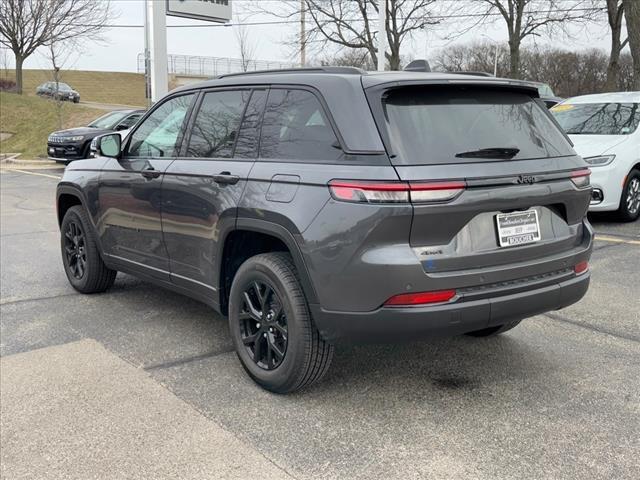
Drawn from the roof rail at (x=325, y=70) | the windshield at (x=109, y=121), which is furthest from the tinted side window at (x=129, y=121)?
the roof rail at (x=325, y=70)

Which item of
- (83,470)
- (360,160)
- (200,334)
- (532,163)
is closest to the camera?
(83,470)

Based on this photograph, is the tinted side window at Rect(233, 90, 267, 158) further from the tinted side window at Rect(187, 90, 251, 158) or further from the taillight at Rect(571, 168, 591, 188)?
the taillight at Rect(571, 168, 591, 188)

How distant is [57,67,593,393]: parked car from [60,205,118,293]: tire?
147 centimetres

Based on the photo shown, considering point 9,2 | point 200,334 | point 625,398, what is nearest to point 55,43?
point 9,2

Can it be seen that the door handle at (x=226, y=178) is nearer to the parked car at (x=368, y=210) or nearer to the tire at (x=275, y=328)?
the parked car at (x=368, y=210)

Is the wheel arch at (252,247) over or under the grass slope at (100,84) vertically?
under

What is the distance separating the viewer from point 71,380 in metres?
3.64

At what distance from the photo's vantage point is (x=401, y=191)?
2830 millimetres

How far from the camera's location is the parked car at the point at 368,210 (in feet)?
9.49

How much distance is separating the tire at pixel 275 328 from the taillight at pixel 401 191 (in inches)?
24.1

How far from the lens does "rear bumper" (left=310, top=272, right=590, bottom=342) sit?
9.55ft

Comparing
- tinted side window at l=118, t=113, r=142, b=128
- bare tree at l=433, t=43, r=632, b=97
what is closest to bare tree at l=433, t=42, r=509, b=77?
bare tree at l=433, t=43, r=632, b=97

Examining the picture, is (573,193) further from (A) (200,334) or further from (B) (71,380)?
(B) (71,380)

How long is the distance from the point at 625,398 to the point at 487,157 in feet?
4.98
